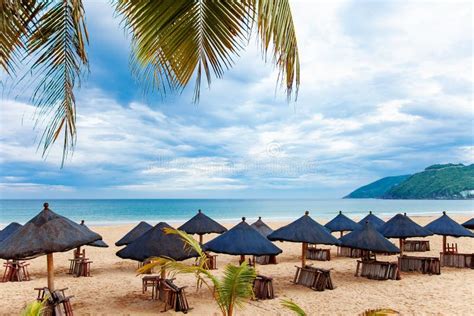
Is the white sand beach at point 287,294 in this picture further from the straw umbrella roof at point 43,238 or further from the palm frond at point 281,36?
the palm frond at point 281,36

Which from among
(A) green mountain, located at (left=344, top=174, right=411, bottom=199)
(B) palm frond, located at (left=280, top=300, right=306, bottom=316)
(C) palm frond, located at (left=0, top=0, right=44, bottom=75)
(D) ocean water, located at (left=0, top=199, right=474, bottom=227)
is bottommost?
(D) ocean water, located at (left=0, top=199, right=474, bottom=227)

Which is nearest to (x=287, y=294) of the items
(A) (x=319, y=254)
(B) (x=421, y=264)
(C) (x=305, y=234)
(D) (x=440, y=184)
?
(C) (x=305, y=234)

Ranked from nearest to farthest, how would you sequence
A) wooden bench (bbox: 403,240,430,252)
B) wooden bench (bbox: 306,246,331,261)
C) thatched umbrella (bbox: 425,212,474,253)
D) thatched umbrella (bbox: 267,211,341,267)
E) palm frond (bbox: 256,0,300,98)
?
palm frond (bbox: 256,0,300,98), thatched umbrella (bbox: 267,211,341,267), thatched umbrella (bbox: 425,212,474,253), wooden bench (bbox: 306,246,331,261), wooden bench (bbox: 403,240,430,252)

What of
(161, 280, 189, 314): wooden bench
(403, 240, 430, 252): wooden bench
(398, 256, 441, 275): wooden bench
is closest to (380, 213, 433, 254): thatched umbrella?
(398, 256, 441, 275): wooden bench

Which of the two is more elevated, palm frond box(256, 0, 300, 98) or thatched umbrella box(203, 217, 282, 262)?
palm frond box(256, 0, 300, 98)

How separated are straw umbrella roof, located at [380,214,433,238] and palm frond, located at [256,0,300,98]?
11.5 meters

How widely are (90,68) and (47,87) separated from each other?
0.62 m

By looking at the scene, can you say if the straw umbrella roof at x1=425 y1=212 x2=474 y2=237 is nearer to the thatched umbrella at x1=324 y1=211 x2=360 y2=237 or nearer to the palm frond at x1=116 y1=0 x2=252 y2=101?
the thatched umbrella at x1=324 y1=211 x2=360 y2=237

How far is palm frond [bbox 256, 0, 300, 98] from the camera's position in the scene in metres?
2.51

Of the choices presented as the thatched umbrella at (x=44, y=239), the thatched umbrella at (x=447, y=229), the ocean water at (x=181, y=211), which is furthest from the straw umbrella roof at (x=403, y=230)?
the ocean water at (x=181, y=211)

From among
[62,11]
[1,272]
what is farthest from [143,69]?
[1,272]

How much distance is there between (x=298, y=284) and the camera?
10.6 meters

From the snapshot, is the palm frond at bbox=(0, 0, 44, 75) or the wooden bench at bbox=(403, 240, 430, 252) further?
the wooden bench at bbox=(403, 240, 430, 252)

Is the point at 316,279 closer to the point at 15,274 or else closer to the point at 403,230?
the point at 403,230
